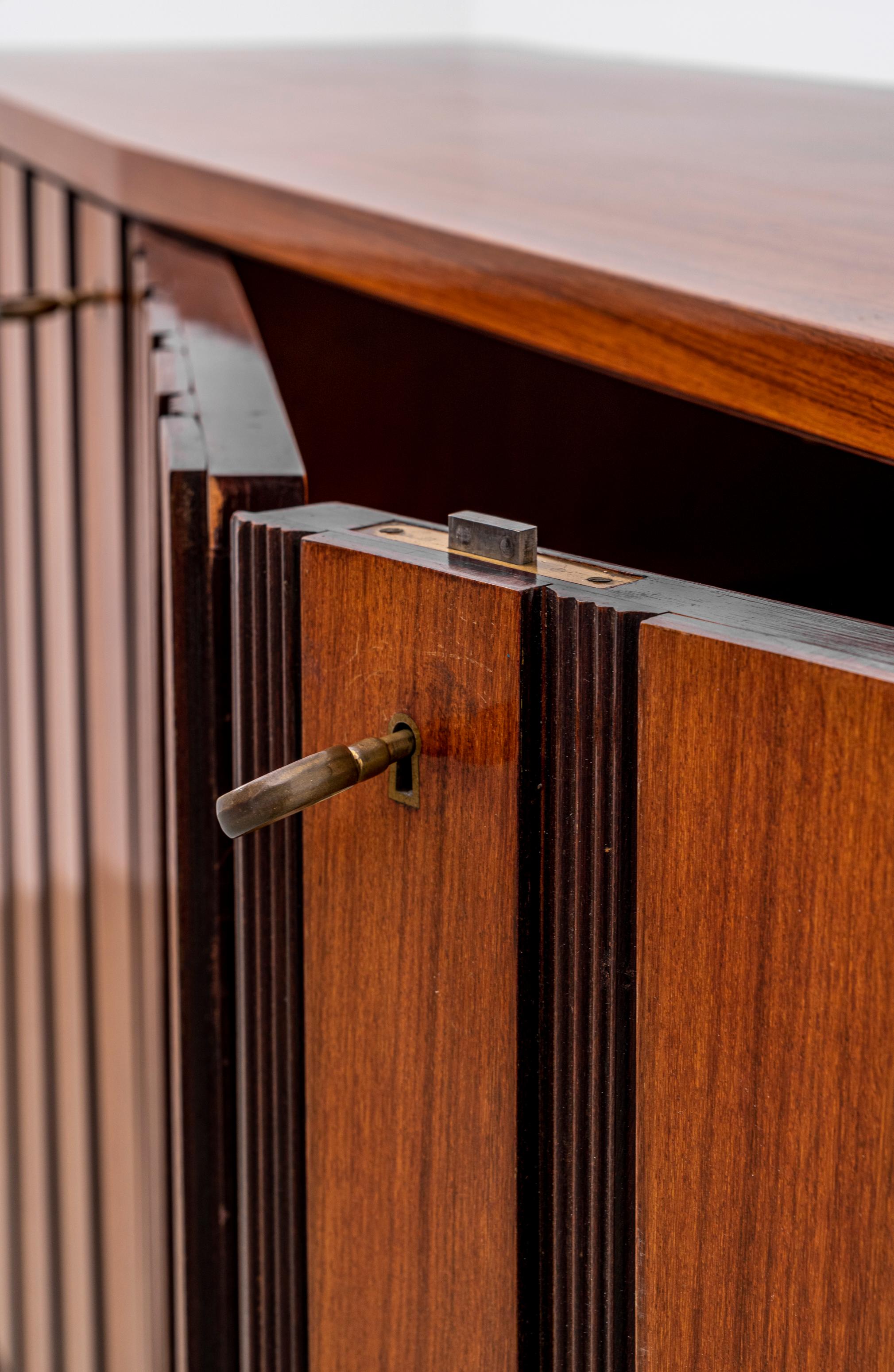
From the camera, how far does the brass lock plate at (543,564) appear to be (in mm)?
268

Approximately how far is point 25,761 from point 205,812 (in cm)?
66

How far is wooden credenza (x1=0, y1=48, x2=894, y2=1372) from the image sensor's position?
0.23 metres

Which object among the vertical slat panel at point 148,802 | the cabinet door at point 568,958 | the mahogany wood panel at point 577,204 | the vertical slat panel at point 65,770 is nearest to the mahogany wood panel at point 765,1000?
the cabinet door at point 568,958

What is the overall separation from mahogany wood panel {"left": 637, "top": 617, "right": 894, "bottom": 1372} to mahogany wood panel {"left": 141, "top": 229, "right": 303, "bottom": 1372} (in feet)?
0.59

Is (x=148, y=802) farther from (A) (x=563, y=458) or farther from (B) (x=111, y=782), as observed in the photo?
(A) (x=563, y=458)

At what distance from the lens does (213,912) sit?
0.41 metres

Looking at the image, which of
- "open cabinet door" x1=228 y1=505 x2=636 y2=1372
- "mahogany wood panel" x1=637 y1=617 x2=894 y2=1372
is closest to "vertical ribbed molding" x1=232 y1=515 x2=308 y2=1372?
"open cabinet door" x1=228 y1=505 x2=636 y2=1372

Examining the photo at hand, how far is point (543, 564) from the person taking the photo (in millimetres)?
280

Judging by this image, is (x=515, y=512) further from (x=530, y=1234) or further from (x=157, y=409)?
(x=530, y=1234)

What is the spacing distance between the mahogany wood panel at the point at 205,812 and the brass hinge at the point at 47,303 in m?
0.33

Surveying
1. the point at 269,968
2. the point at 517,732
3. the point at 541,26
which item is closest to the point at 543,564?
the point at 517,732

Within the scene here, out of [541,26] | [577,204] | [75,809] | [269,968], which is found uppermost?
[541,26]

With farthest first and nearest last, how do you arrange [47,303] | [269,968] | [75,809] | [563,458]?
[75,809]
[47,303]
[563,458]
[269,968]

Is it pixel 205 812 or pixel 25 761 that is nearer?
pixel 205 812
